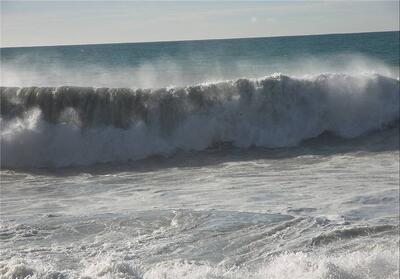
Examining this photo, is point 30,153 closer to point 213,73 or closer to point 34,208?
point 34,208

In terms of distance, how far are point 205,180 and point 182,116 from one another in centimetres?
498

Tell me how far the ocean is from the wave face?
0.14 ft

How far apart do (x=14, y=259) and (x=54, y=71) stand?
2606cm

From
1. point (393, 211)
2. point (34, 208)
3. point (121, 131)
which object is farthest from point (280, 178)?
point (121, 131)

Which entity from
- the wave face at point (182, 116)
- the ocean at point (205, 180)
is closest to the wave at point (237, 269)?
the ocean at point (205, 180)

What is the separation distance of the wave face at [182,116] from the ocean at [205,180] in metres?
0.04

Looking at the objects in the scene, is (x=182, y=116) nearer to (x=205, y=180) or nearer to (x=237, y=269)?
(x=205, y=180)

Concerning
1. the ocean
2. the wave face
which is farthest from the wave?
the wave face

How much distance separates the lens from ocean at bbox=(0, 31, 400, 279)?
7.79 metres

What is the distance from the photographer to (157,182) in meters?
12.9

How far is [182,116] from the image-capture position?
17.5 m

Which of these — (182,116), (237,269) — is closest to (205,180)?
(182,116)

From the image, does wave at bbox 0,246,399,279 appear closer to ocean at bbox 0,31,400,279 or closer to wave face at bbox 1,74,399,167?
ocean at bbox 0,31,400,279

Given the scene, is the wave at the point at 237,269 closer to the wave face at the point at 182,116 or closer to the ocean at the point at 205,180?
the ocean at the point at 205,180
